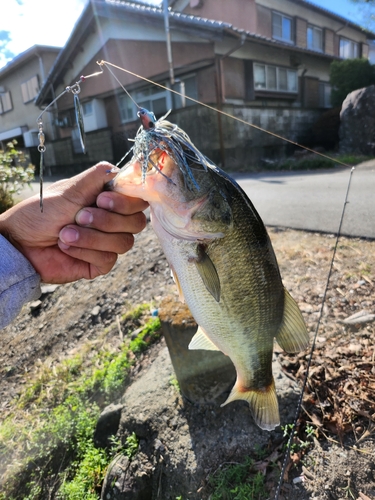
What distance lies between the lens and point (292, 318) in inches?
64.4

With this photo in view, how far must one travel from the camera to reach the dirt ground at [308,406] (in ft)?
6.86

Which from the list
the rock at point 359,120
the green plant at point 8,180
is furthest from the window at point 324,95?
the green plant at point 8,180

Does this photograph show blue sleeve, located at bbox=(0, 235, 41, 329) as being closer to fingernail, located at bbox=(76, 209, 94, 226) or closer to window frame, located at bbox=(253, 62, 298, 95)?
fingernail, located at bbox=(76, 209, 94, 226)

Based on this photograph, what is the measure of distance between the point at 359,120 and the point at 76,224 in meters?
9.50

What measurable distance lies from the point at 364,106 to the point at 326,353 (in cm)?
872

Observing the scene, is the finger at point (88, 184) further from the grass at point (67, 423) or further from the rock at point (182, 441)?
the grass at point (67, 423)

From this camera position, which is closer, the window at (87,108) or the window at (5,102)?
the window at (87,108)

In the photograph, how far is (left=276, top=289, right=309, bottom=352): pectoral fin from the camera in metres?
1.63

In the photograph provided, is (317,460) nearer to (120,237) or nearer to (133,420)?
(133,420)

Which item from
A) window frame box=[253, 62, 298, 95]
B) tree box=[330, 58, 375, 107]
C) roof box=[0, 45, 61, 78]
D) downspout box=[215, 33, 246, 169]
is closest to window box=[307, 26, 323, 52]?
window frame box=[253, 62, 298, 95]

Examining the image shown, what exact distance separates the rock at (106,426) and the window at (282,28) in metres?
19.3

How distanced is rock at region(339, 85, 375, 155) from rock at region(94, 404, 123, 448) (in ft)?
25.7

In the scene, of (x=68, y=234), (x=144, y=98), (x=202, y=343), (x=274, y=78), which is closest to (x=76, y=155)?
(x=144, y=98)

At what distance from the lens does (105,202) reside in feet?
5.34
